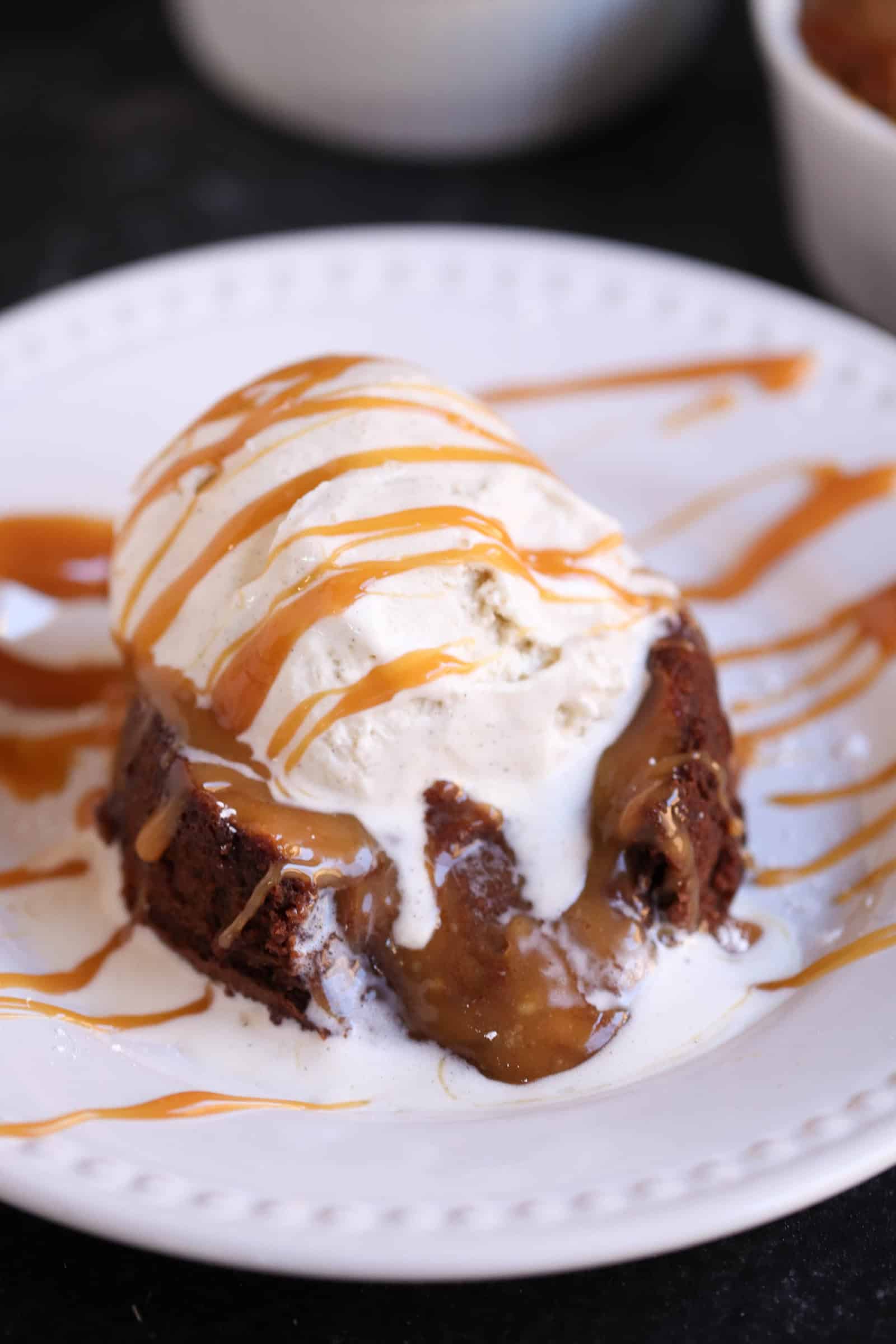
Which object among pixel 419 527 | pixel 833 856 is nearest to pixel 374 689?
pixel 419 527

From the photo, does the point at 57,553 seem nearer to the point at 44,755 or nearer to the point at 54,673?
the point at 54,673

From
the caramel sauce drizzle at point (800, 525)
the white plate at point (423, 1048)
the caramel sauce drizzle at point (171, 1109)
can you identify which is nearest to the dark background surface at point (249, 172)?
the white plate at point (423, 1048)

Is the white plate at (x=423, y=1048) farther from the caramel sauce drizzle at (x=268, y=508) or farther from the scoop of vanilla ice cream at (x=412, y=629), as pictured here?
the caramel sauce drizzle at (x=268, y=508)

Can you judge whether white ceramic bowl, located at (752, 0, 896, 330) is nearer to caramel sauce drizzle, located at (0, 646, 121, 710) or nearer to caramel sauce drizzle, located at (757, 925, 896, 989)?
caramel sauce drizzle, located at (757, 925, 896, 989)

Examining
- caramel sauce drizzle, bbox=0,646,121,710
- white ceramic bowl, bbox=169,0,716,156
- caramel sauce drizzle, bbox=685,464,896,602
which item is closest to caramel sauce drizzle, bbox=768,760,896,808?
caramel sauce drizzle, bbox=685,464,896,602

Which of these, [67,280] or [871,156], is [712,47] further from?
[67,280]

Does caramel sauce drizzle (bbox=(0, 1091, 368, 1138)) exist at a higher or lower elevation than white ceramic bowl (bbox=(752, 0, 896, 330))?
lower
